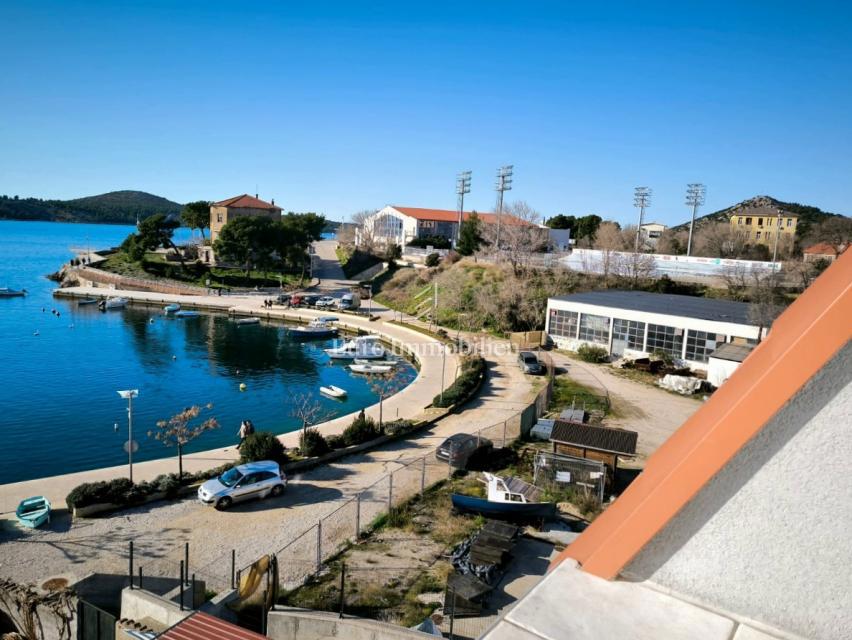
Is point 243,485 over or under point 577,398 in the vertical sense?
under

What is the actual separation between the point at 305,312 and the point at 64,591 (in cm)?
4691

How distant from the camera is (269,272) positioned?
75250 millimetres

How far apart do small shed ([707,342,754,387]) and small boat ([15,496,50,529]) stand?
2951cm

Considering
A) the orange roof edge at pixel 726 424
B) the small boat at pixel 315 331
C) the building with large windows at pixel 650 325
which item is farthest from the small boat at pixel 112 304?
the orange roof edge at pixel 726 424

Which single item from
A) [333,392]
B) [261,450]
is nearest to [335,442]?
[261,450]

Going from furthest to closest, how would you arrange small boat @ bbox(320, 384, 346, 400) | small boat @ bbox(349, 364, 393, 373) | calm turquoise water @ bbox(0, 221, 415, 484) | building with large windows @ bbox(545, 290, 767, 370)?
small boat @ bbox(349, 364, 393, 373)
building with large windows @ bbox(545, 290, 767, 370)
small boat @ bbox(320, 384, 346, 400)
calm turquoise water @ bbox(0, 221, 415, 484)

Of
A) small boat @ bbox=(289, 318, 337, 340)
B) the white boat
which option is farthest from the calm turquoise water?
small boat @ bbox=(289, 318, 337, 340)

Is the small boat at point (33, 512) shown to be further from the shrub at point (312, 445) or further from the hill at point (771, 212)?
the hill at point (771, 212)

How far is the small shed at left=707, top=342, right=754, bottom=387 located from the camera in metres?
30.0

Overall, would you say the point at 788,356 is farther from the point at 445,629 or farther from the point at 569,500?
the point at 569,500

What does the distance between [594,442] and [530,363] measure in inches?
624

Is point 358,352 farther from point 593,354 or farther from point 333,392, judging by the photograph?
point 593,354

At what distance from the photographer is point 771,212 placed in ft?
311

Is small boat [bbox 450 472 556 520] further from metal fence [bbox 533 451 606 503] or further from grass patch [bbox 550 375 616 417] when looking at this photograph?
grass patch [bbox 550 375 616 417]
